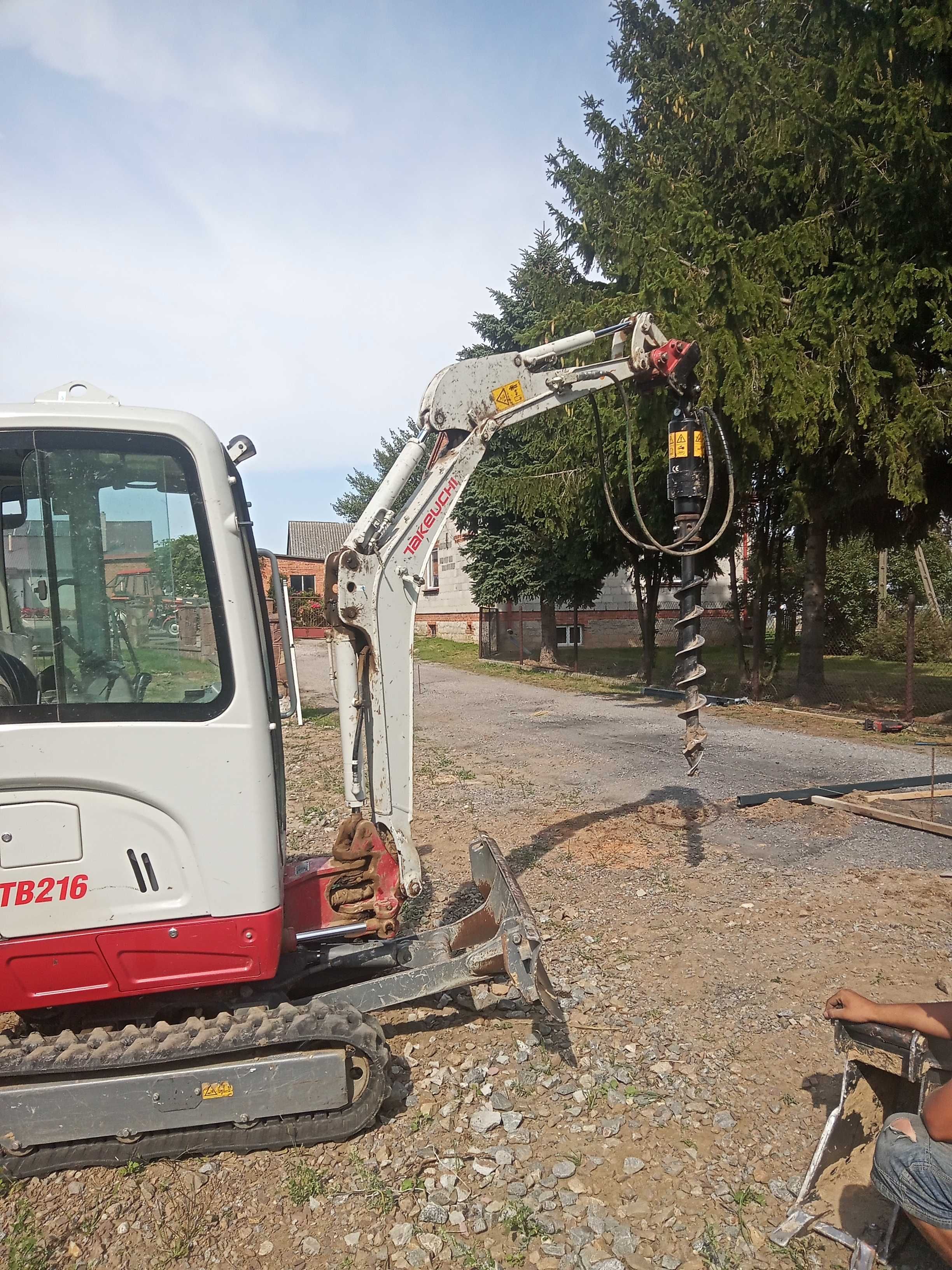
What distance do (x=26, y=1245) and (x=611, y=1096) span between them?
2.24 meters

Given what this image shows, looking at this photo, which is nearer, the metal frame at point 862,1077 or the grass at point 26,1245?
the metal frame at point 862,1077

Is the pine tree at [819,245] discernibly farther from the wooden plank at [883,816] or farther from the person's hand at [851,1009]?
the person's hand at [851,1009]

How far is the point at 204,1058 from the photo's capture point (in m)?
3.27

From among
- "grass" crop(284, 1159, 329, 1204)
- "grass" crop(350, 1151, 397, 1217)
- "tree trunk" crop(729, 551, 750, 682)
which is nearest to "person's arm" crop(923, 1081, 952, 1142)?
"grass" crop(350, 1151, 397, 1217)

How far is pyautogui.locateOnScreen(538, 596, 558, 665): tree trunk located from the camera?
83.5 ft

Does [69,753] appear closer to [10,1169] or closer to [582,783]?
[10,1169]

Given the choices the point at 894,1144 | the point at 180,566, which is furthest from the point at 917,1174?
the point at 180,566

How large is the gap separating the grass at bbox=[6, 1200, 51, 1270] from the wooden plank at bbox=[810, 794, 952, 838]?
6.70m

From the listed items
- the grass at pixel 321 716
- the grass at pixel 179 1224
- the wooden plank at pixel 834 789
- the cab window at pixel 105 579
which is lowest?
the grass at pixel 321 716

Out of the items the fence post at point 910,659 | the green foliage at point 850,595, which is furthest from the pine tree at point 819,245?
the green foliage at point 850,595

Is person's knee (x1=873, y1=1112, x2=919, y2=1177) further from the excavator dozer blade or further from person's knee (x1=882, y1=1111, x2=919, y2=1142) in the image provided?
the excavator dozer blade

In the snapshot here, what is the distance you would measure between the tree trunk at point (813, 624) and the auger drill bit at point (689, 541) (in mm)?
10129

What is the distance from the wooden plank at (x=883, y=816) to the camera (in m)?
7.21

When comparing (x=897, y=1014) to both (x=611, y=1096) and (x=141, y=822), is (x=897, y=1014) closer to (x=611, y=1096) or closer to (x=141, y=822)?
(x=611, y=1096)
